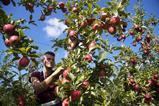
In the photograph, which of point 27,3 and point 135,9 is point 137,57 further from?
point 27,3

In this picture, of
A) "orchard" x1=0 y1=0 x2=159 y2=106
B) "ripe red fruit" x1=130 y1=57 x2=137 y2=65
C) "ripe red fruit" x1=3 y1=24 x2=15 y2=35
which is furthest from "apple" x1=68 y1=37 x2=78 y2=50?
"ripe red fruit" x1=130 y1=57 x2=137 y2=65

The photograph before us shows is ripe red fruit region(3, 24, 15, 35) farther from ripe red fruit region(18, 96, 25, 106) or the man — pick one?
ripe red fruit region(18, 96, 25, 106)

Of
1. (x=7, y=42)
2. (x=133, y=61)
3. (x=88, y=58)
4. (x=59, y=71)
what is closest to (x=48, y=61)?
(x=59, y=71)

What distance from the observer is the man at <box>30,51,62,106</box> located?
150 inches

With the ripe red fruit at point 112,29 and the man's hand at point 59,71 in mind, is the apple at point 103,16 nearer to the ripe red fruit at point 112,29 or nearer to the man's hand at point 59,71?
the ripe red fruit at point 112,29

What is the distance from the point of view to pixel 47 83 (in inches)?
150

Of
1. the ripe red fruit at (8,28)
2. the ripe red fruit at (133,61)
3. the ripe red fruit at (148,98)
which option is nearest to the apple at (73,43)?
the ripe red fruit at (8,28)

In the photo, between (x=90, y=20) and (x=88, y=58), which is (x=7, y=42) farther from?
(x=90, y=20)

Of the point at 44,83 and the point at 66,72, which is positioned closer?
the point at 66,72

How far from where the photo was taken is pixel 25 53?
3.01m

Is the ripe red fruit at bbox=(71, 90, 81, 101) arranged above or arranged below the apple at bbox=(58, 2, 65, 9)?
below

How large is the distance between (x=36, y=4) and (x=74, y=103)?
147 centimetres

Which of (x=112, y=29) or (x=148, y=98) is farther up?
(x=112, y=29)

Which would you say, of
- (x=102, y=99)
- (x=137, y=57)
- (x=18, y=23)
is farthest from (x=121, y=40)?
(x=18, y=23)
